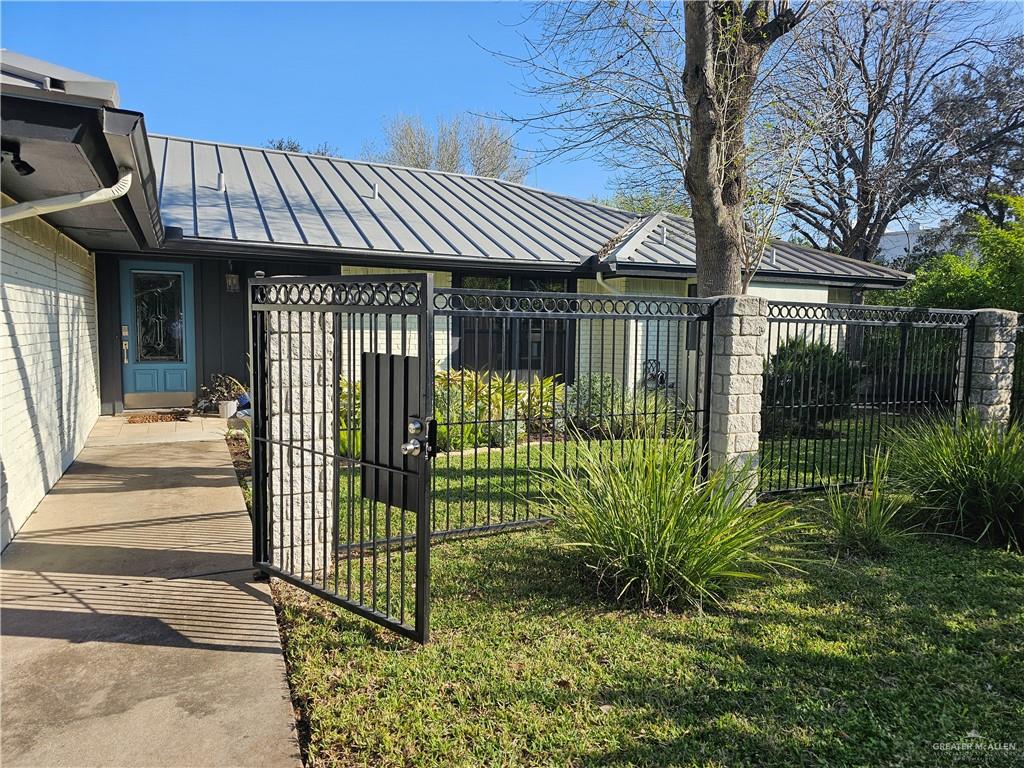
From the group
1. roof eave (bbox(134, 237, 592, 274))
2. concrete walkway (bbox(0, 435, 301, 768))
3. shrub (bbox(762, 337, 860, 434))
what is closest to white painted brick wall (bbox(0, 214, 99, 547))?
concrete walkway (bbox(0, 435, 301, 768))

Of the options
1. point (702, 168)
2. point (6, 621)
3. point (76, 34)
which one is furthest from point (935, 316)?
point (76, 34)

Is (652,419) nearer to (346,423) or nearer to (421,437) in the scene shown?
(346,423)

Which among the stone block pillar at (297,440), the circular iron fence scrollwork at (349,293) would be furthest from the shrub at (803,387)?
the stone block pillar at (297,440)

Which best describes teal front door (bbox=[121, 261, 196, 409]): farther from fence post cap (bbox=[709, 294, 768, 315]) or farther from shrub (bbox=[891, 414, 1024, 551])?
shrub (bbox=[891, 414, 1024, 551])

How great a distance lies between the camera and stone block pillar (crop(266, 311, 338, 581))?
14.4 feet

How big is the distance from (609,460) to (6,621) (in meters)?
3.86

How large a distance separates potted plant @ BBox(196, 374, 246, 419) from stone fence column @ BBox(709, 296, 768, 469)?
816 cm

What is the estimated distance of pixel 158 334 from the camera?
11.7 m

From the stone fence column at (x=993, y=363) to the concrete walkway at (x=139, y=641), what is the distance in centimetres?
807

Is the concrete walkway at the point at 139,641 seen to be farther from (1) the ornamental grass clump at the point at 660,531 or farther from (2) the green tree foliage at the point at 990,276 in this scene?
(2) the green tree foliage at the point at 990,276

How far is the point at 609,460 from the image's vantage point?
4.99m

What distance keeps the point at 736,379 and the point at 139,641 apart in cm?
477

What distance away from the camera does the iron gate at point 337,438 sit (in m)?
3.61

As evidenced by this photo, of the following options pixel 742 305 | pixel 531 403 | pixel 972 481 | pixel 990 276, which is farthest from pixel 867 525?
pixel 990 276
